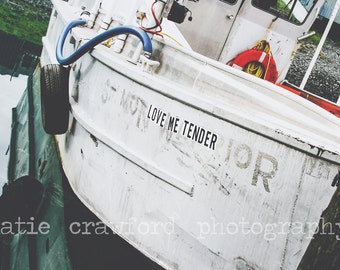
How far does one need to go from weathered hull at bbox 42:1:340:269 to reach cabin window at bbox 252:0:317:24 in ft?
8.09

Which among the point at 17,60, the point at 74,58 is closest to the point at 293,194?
the point at 74,58

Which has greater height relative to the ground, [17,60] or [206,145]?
[206,145]

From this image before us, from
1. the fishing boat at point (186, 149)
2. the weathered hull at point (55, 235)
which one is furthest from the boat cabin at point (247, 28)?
the weathered hull at point (55, 235)

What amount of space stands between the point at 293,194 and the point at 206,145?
647 mm

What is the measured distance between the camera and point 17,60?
11.4 m

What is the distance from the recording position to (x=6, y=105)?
7.39 metres

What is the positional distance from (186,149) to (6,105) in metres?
5.93

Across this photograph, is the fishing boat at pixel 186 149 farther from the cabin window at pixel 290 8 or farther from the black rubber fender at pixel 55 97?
the cabin window at pixel 290 8

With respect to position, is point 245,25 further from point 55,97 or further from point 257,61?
point 55,97

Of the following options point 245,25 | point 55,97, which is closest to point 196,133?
point 55,97

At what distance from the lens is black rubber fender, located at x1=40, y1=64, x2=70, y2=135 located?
3818 mm

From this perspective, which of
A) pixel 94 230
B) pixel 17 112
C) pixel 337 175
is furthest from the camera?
pixel 17 112

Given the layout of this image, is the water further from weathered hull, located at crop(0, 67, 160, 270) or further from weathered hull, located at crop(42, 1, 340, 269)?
weathered hull, located at crop(42, 1, 340, 269)

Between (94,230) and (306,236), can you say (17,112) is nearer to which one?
(94,230)
